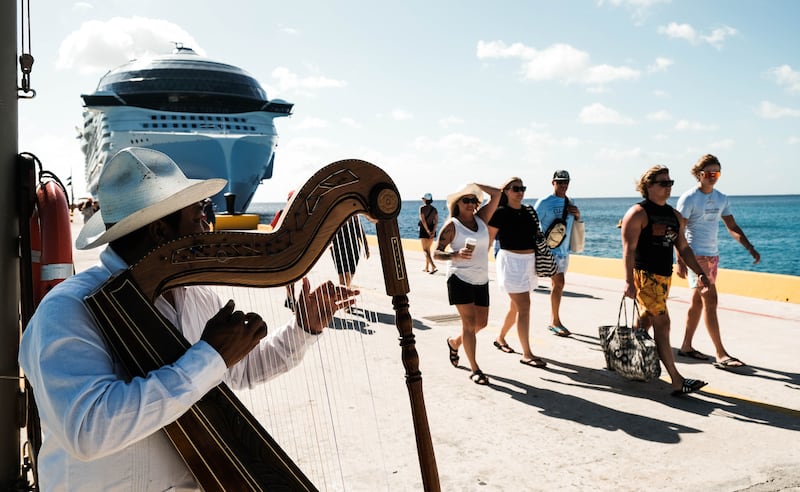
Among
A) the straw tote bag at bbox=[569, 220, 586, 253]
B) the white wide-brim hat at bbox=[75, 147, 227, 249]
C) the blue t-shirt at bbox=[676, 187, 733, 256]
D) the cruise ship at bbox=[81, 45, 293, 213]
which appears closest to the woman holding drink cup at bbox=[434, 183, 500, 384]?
the blue t-shirt at bbox=[676, 187, 733, 256]

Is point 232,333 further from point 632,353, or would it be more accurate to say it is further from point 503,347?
point 503,347

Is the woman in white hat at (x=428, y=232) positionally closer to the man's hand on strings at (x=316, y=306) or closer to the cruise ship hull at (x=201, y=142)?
the man's hand on strings at (x=316, y=306)

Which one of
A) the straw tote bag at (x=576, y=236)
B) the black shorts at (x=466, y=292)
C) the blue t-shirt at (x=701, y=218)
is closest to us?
the black shorts at (x=466, y=292)

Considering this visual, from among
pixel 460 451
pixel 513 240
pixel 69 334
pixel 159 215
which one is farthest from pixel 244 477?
pixel 513 240

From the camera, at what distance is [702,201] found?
19.7 feet

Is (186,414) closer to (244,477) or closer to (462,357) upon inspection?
(244,477)

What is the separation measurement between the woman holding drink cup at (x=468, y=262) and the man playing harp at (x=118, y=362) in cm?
356

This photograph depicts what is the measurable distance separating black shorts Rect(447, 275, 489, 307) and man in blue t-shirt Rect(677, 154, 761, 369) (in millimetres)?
1952

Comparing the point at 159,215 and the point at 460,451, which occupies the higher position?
the point at 159,215

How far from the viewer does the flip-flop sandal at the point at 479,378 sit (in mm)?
5352

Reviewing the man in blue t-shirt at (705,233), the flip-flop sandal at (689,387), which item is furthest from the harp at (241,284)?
the man in blue t-shirt at (705,233)

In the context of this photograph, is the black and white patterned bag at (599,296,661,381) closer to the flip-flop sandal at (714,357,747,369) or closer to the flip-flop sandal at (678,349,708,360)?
the flip-flop sandal at (714,357,747,369)

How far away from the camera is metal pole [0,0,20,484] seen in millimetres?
2502

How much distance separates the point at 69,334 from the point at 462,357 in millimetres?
5002
